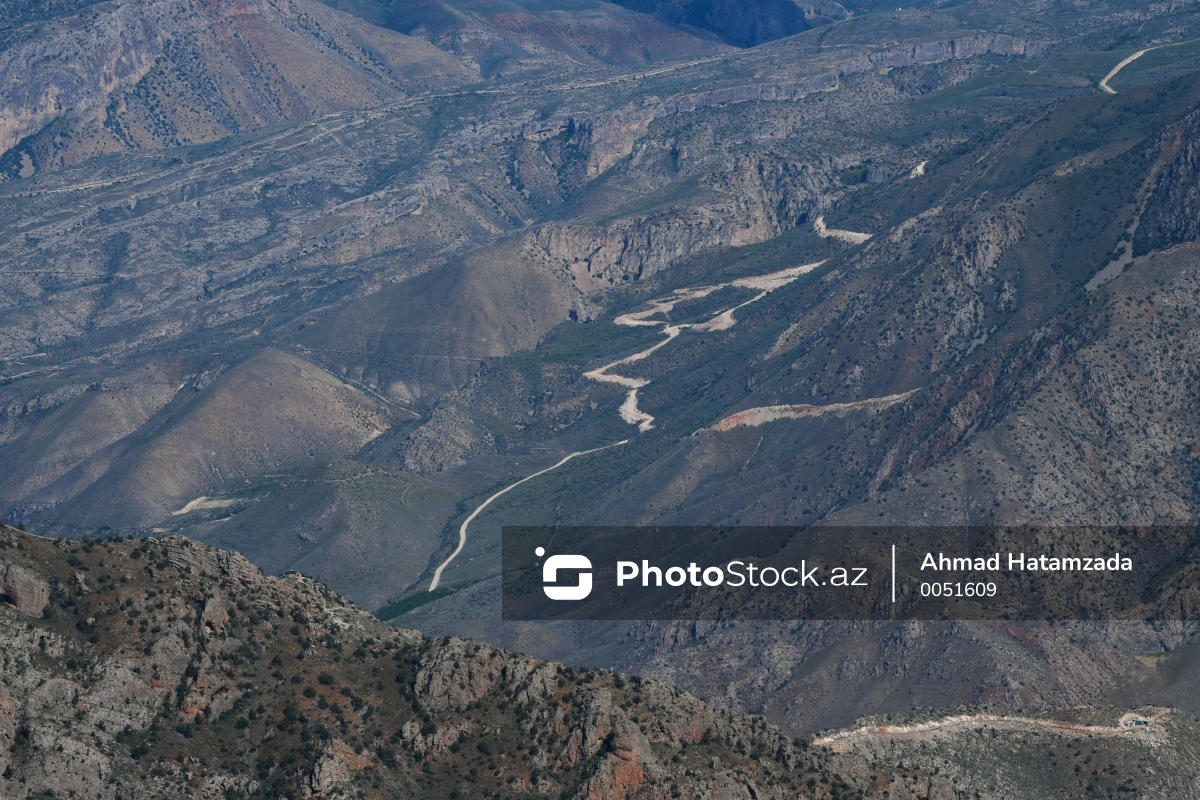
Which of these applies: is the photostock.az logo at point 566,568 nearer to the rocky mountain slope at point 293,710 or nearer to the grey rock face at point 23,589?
the rocky mountain slope at point 293,710

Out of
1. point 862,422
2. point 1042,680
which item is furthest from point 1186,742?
point 862,422

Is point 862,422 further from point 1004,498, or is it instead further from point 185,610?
point 185,610

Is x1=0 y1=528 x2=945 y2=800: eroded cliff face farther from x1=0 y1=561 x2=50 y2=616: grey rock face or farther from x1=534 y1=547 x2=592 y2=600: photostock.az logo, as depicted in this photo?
x1=534 y1=547 x2=592 y2=600: photostock.az logo

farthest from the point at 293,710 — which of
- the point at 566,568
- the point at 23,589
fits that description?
the point at 566,568

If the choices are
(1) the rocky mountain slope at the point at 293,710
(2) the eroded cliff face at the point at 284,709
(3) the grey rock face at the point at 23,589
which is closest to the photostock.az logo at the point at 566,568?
(1) the rocky mountain slope at the point at 293,710

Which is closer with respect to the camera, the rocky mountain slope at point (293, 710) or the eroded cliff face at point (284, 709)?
the eroded cliff face at point (284, 709)

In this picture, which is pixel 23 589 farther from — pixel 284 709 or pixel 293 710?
pixel 293 710

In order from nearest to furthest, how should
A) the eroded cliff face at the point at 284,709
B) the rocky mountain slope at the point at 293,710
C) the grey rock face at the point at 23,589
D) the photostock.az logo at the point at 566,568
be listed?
1. the eroded cliff face at the point at 284,709
2. the rocky mountain slope at the point at 293,710
3. the grey rock face at the point at 23,589
4. the photostock.az logo at the point at 566,568
